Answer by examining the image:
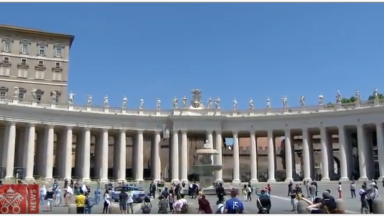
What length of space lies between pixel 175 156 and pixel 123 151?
7.99 m

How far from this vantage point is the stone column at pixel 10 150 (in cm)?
6341

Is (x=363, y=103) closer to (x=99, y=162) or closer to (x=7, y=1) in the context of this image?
(x=99, y=162)

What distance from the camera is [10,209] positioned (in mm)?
22828

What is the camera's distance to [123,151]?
238ft

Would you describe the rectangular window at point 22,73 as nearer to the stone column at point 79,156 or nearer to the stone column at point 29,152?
the stone column at point 79,156

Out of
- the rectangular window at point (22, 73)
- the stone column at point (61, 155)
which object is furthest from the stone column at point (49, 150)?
the rectangular window at point (22, 73)

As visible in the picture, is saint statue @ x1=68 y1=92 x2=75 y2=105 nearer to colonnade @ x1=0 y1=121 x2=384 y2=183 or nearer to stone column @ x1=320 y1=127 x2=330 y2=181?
colonnade @ x1=0 y1=121 x2=384 y2=183

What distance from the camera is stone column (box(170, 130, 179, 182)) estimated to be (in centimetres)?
7269

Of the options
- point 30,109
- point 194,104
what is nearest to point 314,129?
point 194,104

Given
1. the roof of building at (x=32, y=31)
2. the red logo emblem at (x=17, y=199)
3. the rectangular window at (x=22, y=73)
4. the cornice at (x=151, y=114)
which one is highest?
the roof of building at (x=32, y=31)

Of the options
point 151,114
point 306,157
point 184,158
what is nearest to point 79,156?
point 151,114

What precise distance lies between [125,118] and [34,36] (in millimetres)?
26099

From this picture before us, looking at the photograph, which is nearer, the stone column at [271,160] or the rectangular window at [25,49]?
the stone column at [271,160]

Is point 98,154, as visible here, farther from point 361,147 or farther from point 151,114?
point 361,147
